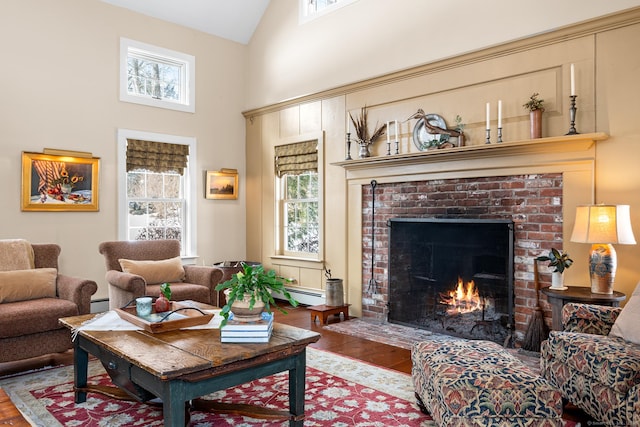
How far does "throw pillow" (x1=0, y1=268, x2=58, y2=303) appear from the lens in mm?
3768

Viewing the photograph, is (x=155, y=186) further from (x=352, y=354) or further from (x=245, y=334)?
(x=245, y=334)

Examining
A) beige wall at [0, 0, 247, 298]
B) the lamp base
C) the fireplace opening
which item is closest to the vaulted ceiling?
beige wall at [0, 0, 247, 298]

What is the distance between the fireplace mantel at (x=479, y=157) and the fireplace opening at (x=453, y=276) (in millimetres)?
506

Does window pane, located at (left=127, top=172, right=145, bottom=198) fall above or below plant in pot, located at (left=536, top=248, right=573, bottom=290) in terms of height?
above

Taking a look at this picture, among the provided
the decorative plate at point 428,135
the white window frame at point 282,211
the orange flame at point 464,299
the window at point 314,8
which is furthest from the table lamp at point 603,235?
the window at point 314,8

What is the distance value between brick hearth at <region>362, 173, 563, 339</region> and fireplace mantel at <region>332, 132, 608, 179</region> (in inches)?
5.2

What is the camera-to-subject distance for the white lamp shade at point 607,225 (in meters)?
3.24

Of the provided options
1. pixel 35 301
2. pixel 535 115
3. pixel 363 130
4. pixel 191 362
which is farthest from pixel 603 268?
pixel 35 301

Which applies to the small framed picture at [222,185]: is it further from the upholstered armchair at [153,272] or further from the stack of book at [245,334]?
the stack of book at [245,334]

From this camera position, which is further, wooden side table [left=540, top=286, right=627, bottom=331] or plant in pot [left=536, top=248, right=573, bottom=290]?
plant in pot [left=536, top=248, right=573, bottom=290]

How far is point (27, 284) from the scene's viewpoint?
153 inches

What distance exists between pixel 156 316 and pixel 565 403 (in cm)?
243

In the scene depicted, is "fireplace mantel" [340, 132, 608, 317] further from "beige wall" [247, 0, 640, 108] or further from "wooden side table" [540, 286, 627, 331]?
"beige wall" [247, 0, 640, 108]

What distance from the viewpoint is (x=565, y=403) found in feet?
8.82
